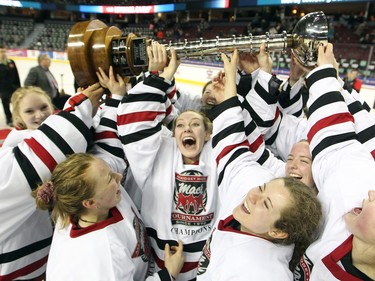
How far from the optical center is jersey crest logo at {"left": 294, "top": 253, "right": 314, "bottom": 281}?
0.75 m

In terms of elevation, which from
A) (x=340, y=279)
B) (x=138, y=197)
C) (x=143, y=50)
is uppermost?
(x=143, y=50)

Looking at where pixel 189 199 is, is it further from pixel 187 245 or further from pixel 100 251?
pixel 100 251

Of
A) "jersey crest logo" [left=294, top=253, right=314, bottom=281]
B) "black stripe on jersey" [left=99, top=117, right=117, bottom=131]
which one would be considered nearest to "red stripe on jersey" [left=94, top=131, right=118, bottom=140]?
"black stripe on jersey" [left=99, top=117, right=117, bottom=131]

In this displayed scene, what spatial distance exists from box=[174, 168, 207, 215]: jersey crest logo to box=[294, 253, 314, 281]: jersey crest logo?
0.40 meters

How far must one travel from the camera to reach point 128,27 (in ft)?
4.65

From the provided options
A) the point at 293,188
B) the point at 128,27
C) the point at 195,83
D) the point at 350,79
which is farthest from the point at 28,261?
the point at 195,83

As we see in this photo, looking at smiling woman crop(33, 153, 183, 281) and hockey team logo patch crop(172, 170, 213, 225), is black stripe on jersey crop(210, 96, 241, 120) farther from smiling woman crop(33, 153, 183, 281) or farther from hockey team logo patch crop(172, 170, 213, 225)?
smiling woman crop(33, 153, 183, 281)

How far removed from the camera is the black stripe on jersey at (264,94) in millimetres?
1158

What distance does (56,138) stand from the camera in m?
0.91

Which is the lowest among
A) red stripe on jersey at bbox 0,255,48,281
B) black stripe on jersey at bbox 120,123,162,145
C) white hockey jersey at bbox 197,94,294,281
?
red stripe on jersey at bbox 0,255,48,281

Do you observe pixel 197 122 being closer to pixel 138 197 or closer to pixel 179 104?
pixel 138 197

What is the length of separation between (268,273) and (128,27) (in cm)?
120

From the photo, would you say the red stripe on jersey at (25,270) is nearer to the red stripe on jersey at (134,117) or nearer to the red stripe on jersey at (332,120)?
the red stripe on jersey at (134,117)

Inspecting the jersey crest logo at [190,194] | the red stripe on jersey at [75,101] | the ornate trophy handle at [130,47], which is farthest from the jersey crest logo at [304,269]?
the red stripe on jersey at [75,101]
